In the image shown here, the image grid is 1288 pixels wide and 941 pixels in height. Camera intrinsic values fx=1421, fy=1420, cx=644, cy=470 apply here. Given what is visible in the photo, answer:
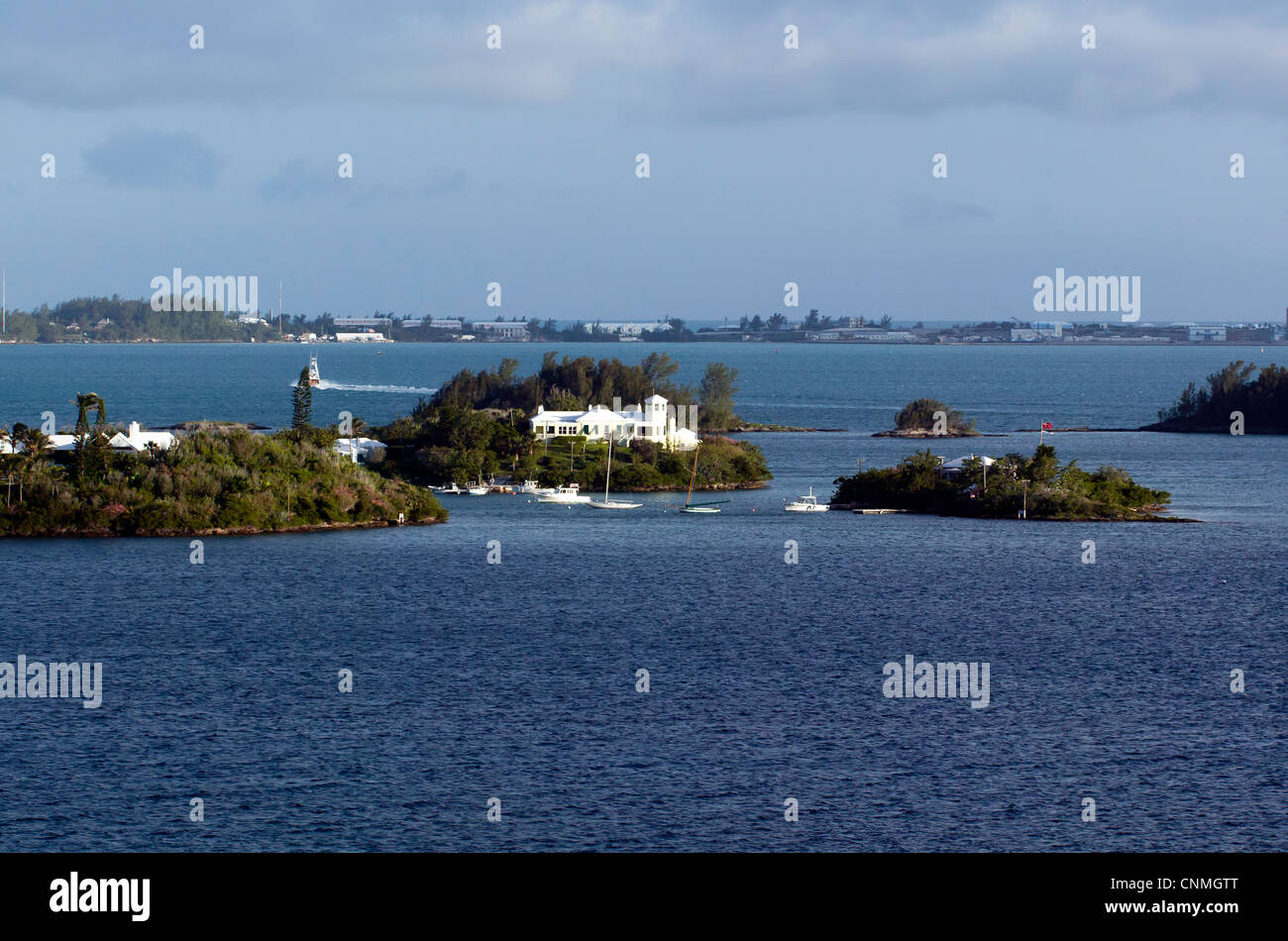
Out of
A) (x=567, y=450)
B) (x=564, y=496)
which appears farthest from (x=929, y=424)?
(x=564, y=496)

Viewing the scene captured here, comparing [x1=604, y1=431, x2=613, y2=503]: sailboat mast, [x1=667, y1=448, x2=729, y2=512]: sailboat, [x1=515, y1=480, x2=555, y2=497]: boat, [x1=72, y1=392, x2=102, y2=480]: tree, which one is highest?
[x1=72, y1=392, x2=102, y2=480]: tree

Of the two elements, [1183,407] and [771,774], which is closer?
[771,774]

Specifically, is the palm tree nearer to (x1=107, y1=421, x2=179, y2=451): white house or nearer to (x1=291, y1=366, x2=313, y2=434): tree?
(x1=107, y1=421, x2=179, y2=451): white house

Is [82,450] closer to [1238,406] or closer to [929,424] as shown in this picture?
[929,424]

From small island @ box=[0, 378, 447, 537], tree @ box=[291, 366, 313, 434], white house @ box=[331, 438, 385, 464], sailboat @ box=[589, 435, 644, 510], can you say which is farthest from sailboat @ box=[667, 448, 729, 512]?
tree @ box=[291, 366, 313, 434]

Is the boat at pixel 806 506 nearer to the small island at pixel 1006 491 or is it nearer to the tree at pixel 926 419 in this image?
the small island at pixel 1006 491

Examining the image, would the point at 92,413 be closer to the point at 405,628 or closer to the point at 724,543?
the point at 724,543
